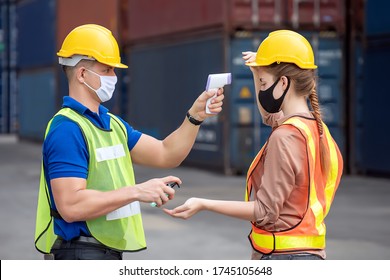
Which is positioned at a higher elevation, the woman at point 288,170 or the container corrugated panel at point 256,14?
the container corrugated panel at point 256,14

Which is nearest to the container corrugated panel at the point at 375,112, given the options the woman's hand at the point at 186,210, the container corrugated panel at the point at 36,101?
the container corrugated panel at the point at 36,101

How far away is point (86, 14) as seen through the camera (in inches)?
990

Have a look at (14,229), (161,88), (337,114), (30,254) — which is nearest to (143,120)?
(161,88)

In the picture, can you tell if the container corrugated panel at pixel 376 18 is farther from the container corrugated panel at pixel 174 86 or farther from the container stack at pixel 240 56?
the container corrugated panel at pixel 174 86

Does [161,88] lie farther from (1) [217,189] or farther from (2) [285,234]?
(2) [285,234]

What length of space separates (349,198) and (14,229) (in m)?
5.77

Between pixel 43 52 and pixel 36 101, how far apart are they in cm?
179

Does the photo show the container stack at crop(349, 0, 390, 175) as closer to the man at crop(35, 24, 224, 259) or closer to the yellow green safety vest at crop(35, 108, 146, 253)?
the man at crop(35, 24, 224, 259)

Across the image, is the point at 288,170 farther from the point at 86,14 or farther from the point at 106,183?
the point at 86,14

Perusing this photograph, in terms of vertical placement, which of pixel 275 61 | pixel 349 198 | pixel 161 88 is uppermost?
pixel 275 61

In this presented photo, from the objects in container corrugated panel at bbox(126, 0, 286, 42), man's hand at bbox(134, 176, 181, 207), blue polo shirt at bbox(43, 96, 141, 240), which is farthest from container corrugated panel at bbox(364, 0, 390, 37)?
man's hand at bbox(134, 176, 181, 207)

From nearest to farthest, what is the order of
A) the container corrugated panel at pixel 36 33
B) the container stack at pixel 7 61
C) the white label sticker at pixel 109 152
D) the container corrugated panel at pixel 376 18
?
the white label sticker at pixel 109 152 → the container corrugated panel at pixel 376 18 → the container corrugated panel at pixel 36 33 → the container stack at pixel 7 61

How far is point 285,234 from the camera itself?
3.39 m

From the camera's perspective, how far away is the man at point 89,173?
11.3 ft
